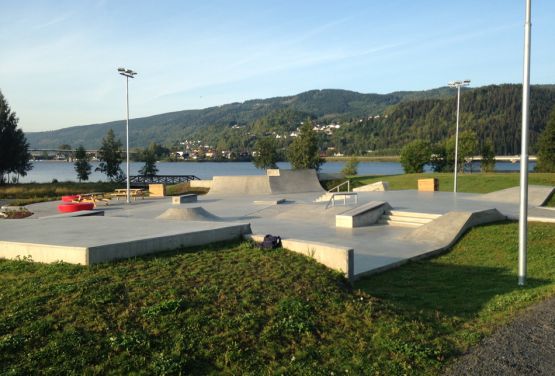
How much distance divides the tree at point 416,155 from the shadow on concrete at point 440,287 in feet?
146

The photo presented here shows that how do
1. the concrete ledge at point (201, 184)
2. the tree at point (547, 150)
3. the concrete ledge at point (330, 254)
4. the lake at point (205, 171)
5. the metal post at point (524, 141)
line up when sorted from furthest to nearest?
the lake at point (205, 171), the tree at point (547, 150), the concrete ledge at point (201, 184), the metal post at point (524, 141), the concrete ledge at point (330, 254)

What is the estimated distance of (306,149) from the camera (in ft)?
153

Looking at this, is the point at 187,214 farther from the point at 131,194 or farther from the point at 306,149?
the point at 306,149

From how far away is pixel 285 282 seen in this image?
7.00 metres

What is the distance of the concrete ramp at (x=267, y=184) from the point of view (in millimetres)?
28664

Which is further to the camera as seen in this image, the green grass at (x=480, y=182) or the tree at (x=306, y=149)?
the tree at (x=306, y=149)

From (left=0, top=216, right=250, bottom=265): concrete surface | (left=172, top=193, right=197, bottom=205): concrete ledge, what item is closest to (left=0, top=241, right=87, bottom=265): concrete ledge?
(left=0, top=216, right=250, bottom=265): concrete surface

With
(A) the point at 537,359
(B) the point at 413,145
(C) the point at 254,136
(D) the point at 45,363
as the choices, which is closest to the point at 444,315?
(A) the point at 537,359

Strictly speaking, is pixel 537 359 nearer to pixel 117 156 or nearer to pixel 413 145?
pixel 117 156

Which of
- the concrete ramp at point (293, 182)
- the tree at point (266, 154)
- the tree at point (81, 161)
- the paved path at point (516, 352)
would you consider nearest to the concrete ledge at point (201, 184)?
the concrete ramp at point (293, 182)

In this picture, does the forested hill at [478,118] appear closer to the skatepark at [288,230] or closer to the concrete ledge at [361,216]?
the skatepark at [288,230]

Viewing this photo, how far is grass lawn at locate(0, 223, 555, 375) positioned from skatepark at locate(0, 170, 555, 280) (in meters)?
0.35

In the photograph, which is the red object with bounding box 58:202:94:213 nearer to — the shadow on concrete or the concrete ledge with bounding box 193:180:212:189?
the shadow on concrete

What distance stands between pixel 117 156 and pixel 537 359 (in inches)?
1763
